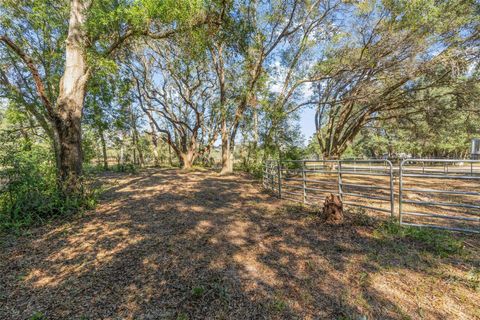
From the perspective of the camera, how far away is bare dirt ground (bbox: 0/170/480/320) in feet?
7.04

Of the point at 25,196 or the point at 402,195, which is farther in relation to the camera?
the point at 402,195

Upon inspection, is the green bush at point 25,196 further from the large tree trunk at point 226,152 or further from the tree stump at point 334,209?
the large tree trunk at point 226,152

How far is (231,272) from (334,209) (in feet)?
8.76

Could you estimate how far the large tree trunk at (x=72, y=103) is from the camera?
5320 millimetres

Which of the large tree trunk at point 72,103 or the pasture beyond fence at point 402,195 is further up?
the large tree trunk at point 72,103

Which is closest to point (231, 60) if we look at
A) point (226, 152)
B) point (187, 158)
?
point (226, 152)

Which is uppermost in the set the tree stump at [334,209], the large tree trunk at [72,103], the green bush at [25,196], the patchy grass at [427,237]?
the large tree trunk at [72,103]

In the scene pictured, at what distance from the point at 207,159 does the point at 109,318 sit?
24382 mm

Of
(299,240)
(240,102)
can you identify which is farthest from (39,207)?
(240,102)

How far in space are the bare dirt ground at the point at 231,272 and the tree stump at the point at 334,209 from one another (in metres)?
0.18

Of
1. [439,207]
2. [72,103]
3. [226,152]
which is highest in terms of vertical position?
[72,103]

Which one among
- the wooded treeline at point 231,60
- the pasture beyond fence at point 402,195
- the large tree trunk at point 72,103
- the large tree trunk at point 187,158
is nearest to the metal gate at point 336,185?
the pasture beyond fence at point 402,195

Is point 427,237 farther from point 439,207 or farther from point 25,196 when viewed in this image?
point 25,196

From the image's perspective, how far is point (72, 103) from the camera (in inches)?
215
